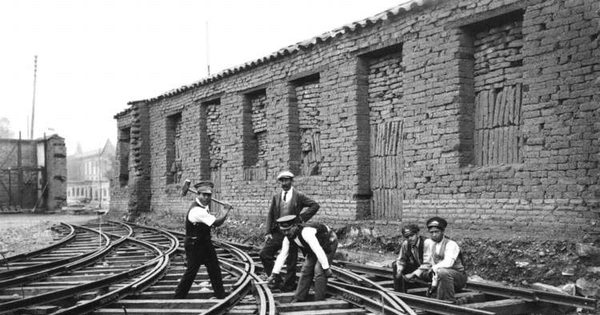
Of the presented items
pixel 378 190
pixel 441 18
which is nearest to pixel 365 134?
pixel 378 190

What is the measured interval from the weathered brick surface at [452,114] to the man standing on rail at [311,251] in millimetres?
3018

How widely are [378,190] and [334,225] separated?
49.5 inches

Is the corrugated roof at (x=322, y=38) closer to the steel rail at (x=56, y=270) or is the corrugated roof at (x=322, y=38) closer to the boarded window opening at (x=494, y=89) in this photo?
the boarded window opening at (x=494, y=89)

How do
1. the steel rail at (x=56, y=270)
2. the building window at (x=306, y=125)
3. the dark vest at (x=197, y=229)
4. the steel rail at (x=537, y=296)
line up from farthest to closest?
the building window at (x=306, y=125) < the steel rail at (x=56, y=270) < the dark vest at (x=197, y=229) < the steel rail at (x=537, y=296)

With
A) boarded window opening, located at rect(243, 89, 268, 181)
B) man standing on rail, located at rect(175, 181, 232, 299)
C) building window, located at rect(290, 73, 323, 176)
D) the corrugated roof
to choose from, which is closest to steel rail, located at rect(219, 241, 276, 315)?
man standing on rail, located at rect(175, 181, 232, 299)

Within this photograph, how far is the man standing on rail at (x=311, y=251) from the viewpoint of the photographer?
24.4 feet

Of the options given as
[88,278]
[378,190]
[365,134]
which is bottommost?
[88,278]

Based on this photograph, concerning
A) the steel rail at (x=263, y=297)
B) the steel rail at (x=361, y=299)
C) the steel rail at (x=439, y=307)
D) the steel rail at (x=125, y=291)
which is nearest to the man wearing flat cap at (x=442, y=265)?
the steel rail at (x=439, y=307)

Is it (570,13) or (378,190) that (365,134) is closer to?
(378,190)

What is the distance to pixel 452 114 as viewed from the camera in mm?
10102

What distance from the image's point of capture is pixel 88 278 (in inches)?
374

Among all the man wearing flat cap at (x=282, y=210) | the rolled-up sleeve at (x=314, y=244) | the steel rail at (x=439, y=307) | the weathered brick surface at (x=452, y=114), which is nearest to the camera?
the steel rail at (x=439, y=307)

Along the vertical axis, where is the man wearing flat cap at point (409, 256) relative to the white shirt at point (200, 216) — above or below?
below

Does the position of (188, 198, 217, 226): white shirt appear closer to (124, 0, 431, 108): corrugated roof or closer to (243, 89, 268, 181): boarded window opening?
(124, 0, 431, 108): corrugated roof
